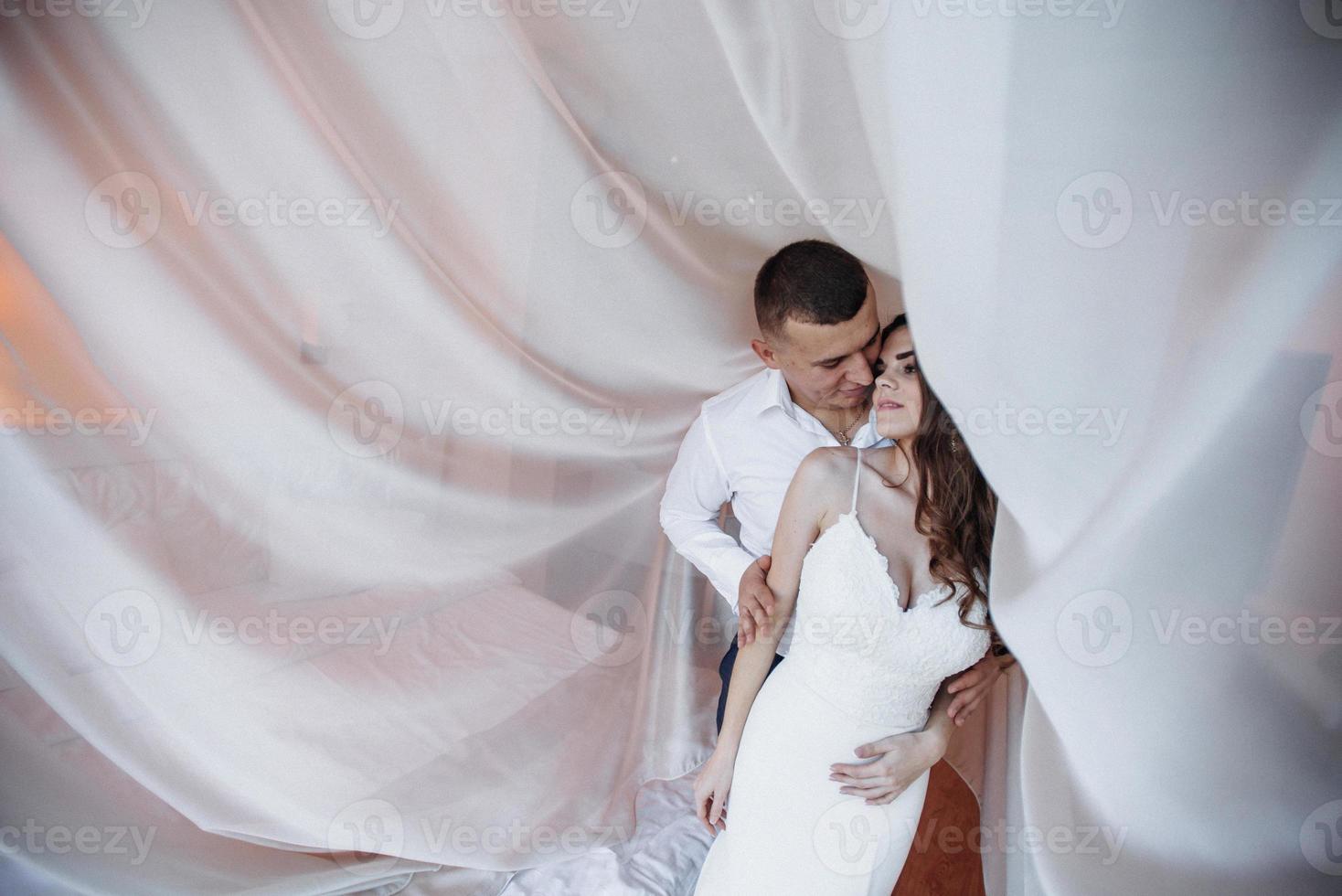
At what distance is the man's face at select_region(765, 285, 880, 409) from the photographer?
1312 millimetres

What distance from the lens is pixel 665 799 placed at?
1.84 meters

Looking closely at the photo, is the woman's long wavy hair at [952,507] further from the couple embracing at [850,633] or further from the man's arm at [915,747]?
the man's arm at [915,747]

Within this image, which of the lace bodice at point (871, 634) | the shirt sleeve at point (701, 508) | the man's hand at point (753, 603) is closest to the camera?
the lace bodice at point (871, 634)

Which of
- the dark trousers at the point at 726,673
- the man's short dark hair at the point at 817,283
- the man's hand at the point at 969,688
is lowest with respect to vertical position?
the dark trousers at the point at 726,673

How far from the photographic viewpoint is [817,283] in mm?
1283

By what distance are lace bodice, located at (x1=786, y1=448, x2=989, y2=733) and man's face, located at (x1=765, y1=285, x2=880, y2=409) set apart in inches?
8.5

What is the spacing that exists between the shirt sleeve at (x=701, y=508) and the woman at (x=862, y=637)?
21 centimetres


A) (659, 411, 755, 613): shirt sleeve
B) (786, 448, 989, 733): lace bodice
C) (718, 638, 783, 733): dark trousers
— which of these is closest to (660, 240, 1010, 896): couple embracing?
(786, 448, 989, 733): lace bodice

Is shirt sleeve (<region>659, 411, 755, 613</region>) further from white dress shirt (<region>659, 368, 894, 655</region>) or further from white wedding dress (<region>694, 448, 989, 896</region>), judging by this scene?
white wedding dress (<region>694, 448, 989, 896</region>)

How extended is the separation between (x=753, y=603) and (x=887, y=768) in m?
0.29

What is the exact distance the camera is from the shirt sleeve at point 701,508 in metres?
1.45

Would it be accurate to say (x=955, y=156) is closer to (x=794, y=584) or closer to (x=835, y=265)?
(x=835, y=265)

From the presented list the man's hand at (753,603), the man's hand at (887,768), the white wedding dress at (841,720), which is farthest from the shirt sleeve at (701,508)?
the man's hand at (887,768)

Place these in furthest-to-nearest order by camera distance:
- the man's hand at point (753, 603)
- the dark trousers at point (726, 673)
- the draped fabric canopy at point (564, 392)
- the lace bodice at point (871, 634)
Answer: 1. the dark trousers at point (726, 673)
2. the man's hand at point (753, 603)
3. the lace bodice at point (871, 634)
4. the draped fabric canopy at point (564, 392)
